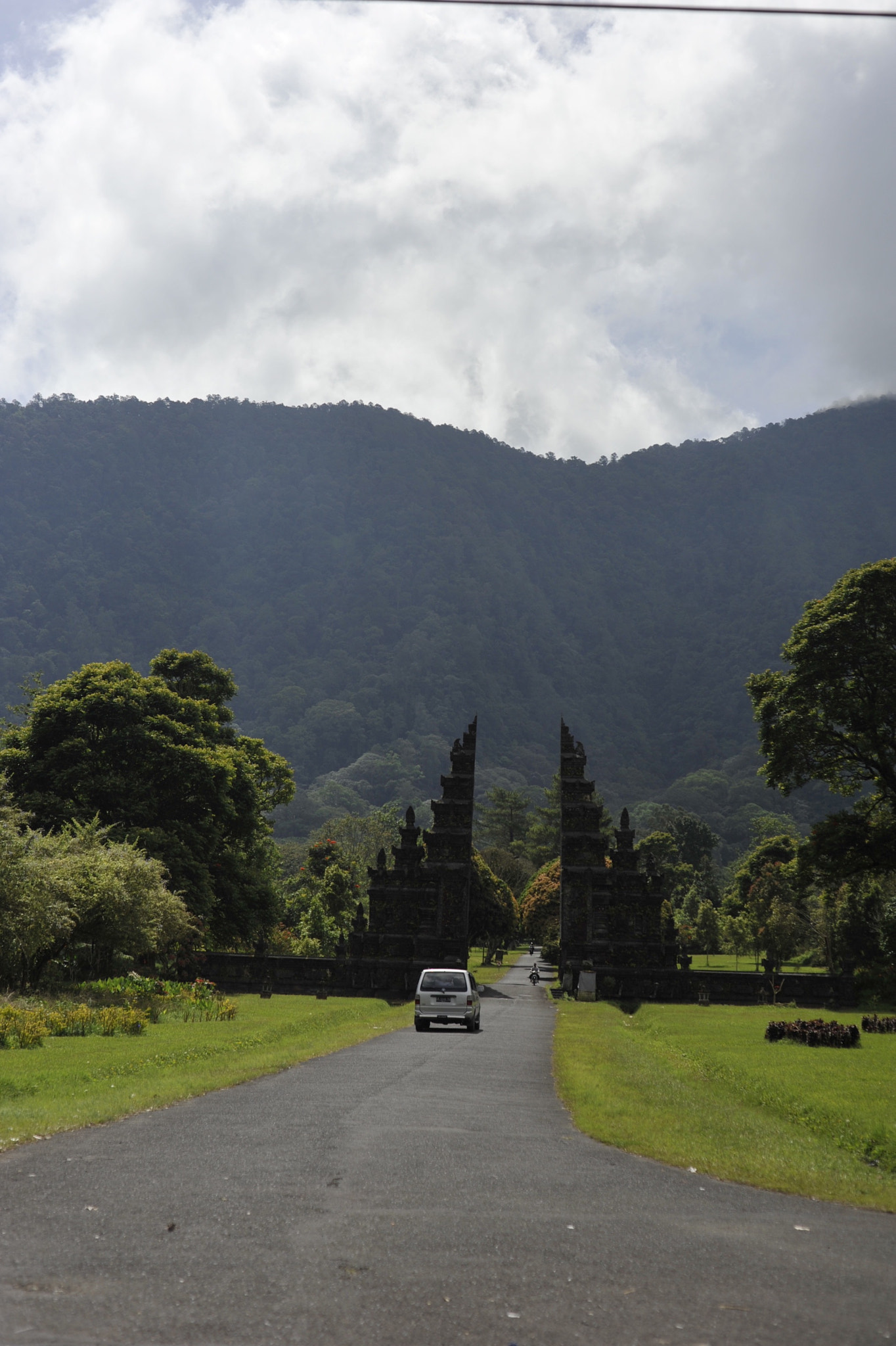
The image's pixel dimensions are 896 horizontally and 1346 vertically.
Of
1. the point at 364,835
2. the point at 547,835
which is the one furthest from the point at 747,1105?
the point at 547,835

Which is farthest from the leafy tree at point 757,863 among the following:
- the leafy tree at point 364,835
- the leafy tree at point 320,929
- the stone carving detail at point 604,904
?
the stone carving detail at point 604,904

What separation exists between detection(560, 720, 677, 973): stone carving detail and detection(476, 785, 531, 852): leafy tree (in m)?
119

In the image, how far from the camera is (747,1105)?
17172mm

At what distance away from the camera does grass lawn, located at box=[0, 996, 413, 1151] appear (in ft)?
41.8

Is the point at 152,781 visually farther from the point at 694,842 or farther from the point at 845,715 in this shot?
the point at 694,842

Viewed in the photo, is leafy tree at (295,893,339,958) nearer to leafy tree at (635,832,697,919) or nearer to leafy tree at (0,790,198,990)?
leafy tree at (0,790,198,990)

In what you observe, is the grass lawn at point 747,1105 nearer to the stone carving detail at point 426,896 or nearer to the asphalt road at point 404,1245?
the asphalt road at point 404,1245

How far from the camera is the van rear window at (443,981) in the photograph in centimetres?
2947

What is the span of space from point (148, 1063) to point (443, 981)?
12900mm

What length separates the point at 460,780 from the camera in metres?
55.7

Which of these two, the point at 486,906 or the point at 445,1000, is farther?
the point at 486,906

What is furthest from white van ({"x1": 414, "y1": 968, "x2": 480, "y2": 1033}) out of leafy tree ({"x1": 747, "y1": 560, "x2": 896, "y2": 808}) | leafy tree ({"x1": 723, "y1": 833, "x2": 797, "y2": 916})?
leafy tree ({"x1": 723, "y1": 833, "x2": 797, "y2": 916})

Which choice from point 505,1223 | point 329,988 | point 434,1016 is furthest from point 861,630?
point 505,1223

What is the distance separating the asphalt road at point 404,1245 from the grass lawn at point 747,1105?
918mm
